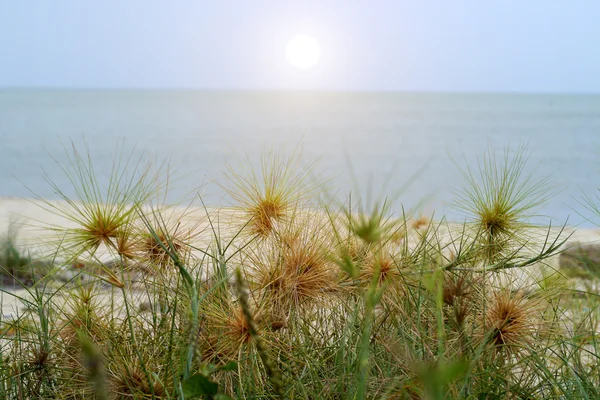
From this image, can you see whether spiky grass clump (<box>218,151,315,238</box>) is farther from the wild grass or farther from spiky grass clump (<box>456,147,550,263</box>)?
spiky grass clump (<box>456,147,550,263</box>)

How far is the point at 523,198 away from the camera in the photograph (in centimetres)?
112

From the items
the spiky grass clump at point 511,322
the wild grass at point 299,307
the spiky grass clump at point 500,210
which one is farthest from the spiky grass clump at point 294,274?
the spiky grass clump at point 500,210

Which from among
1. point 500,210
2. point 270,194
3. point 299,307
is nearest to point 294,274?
point 299,307

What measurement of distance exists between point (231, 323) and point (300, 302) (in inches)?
4.7

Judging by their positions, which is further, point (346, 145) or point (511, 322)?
point (346, 145)

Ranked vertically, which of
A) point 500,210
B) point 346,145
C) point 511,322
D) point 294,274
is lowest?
point 511,322

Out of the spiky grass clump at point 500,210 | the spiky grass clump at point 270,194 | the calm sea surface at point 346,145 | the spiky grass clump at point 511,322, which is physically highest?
the calm sea surface at point 346,145

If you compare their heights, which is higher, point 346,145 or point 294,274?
point 346,145

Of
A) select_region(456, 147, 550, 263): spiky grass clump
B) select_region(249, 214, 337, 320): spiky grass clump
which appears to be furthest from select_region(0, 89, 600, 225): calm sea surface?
select_region(249, 214, 337, 320): spiky grass clump

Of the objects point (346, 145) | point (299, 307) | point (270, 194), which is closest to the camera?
point (299, 307)

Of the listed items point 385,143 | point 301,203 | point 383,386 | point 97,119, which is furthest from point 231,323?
point 97,119

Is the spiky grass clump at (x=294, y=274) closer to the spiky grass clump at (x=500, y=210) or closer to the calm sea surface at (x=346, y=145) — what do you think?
the spiky grass clump at (x=500, y=210)

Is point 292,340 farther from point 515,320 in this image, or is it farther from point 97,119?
point 97,119

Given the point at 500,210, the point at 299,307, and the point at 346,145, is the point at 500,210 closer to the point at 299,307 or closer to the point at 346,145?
the point at 299,307
